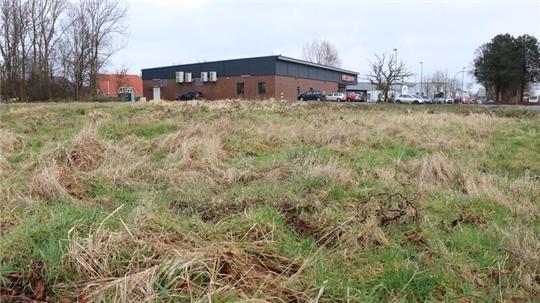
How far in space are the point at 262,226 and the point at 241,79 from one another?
5281 cm

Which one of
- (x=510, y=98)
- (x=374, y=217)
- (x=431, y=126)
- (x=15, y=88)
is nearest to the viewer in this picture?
(x=374, y=217)

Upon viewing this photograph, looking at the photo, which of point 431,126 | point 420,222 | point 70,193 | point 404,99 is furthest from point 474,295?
point 404,99

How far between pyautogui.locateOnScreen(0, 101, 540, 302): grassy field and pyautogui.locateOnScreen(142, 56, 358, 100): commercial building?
4443cm

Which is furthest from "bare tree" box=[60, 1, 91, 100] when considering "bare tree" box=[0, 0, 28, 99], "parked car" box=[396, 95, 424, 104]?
"parked car" box=[396, 95, 424, 104]

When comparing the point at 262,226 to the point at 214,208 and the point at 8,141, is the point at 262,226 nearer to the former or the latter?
the point at 214,208

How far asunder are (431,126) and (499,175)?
255 inches

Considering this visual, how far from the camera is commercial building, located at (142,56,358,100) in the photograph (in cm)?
5378

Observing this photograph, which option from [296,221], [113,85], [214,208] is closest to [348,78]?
[113,85]

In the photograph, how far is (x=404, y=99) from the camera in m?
48.9

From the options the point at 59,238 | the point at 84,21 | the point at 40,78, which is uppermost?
the point at 84,21

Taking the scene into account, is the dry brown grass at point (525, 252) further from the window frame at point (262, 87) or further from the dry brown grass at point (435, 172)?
the window frame at point (262, 87)

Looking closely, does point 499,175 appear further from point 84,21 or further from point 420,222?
point 84,21

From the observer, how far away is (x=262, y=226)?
13.6 ft

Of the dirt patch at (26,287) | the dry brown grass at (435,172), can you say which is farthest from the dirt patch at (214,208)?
the dry brown grass at (435,172)
